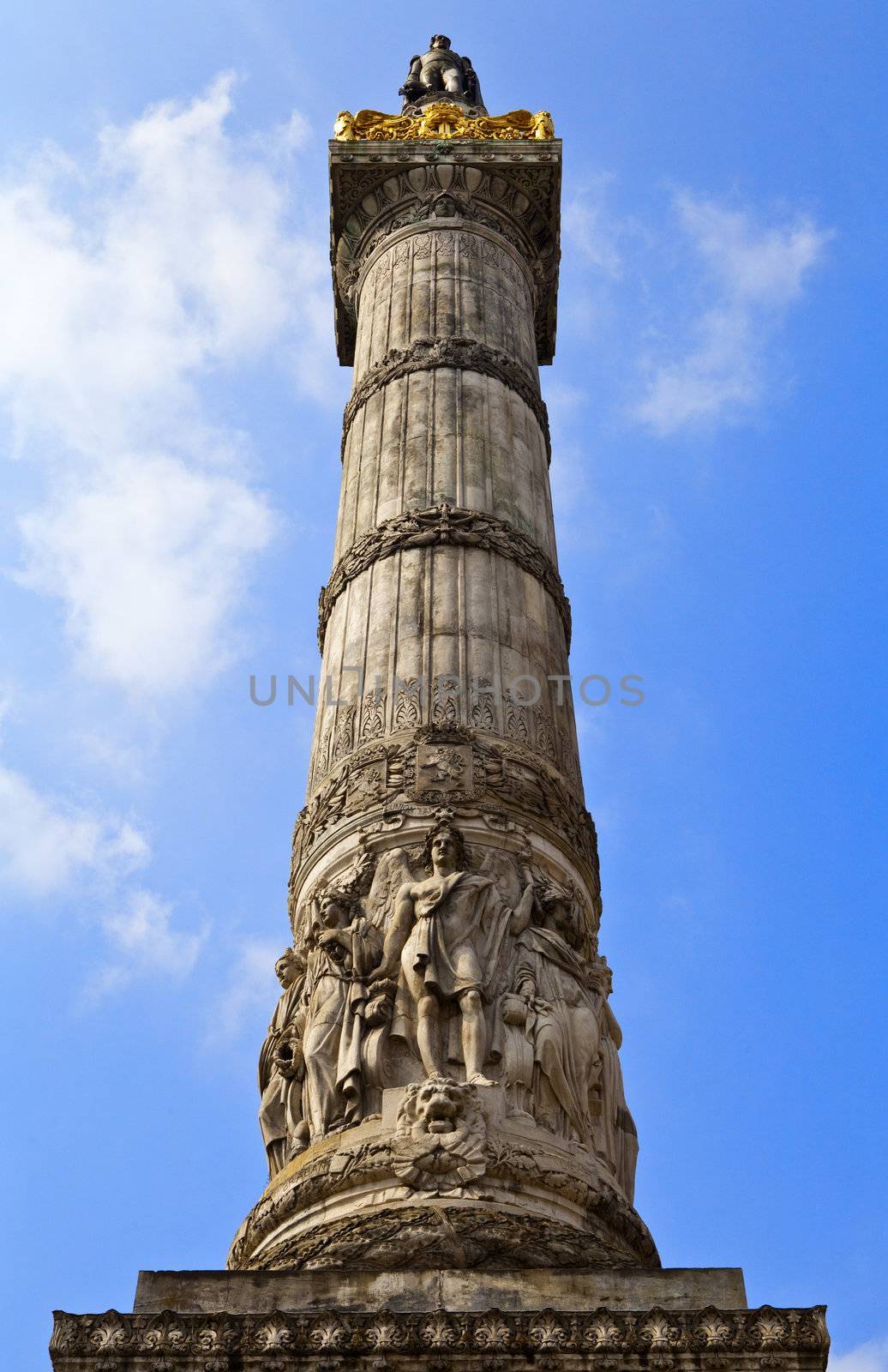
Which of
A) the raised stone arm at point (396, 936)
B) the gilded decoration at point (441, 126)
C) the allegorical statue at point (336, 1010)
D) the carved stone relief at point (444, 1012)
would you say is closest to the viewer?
the carved stone relief at point (444, 1012)

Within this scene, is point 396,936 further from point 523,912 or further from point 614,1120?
point 614,1120

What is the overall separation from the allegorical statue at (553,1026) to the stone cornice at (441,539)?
3318 mm

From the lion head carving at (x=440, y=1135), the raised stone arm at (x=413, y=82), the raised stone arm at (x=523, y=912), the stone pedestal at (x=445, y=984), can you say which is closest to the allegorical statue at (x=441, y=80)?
the raised stone arm at (x=413, y=82)

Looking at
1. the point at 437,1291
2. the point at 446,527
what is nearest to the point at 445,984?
the point at 437,1291

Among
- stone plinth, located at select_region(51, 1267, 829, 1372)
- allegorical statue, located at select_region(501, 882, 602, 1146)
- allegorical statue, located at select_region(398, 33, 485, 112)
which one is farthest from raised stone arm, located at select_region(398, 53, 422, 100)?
stone plinth, located at select_region(51, 1267, 829, 1372)

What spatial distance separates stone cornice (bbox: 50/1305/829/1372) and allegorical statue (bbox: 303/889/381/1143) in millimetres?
2352

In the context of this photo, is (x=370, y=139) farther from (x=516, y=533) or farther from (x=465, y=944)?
(x=465, y=944)

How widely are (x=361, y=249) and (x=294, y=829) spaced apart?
7796 mm

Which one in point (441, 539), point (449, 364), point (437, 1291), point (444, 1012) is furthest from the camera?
point (449, 364)

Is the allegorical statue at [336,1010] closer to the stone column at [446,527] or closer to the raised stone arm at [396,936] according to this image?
the raised stone arm at [396,936]

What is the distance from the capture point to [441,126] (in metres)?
19.6

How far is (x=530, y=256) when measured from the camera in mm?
18750

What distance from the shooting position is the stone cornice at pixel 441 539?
1427cm

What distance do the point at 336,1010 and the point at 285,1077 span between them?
2.09 ft
